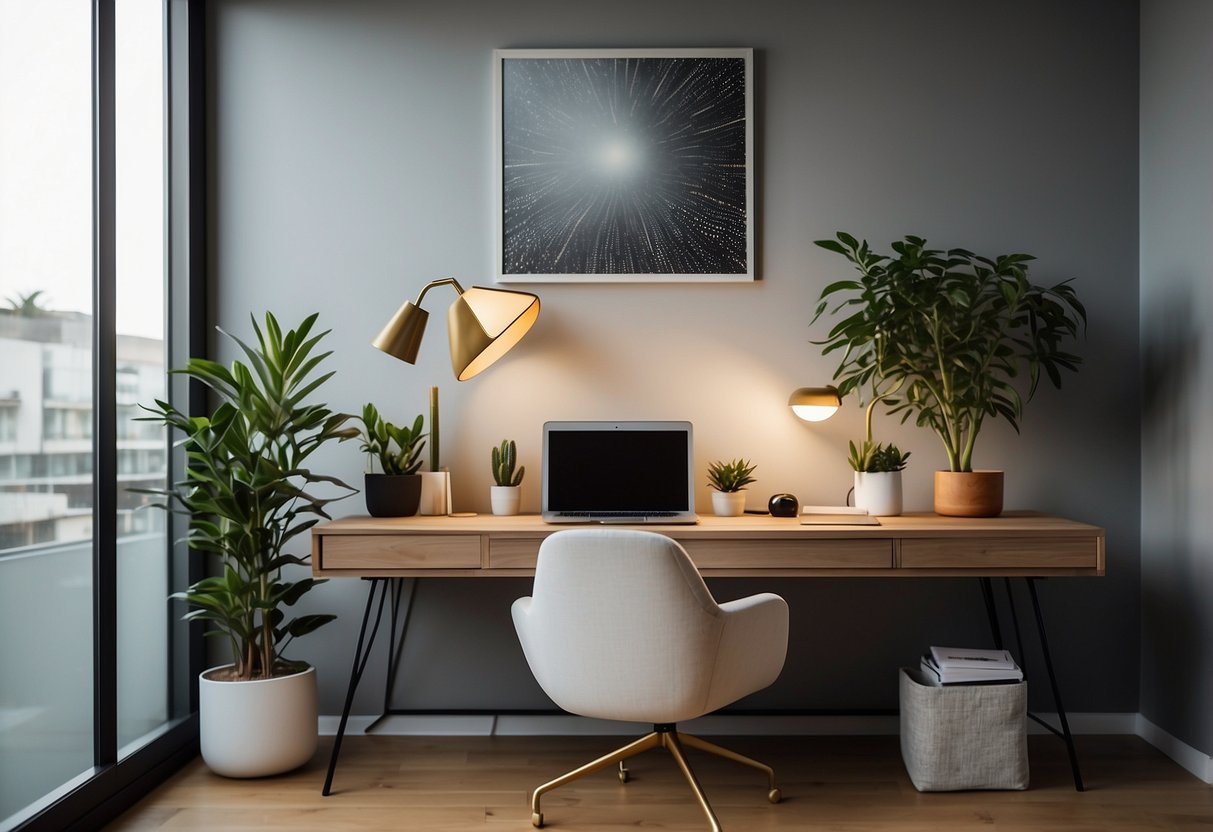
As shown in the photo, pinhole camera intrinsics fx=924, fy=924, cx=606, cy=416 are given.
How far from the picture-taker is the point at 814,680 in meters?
3.13

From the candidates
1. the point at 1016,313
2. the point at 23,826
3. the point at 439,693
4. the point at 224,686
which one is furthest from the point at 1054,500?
the point at 23,826

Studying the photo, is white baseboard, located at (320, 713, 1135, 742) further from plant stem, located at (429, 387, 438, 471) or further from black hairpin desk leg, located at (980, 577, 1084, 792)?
plant stem, located at (429, 387, 438, 471)

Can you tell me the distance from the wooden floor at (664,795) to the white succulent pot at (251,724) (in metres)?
0.06

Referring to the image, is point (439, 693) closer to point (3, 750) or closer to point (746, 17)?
point (3, 750)

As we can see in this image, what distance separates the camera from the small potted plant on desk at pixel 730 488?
2.94m

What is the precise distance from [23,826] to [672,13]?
117 inches

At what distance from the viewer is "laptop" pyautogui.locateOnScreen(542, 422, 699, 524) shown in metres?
2.85

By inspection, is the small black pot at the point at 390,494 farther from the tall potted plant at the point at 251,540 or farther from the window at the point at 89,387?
the window at the point at 89,387

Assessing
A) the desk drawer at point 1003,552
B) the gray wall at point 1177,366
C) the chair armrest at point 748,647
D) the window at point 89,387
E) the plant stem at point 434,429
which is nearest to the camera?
the window at point 89,387

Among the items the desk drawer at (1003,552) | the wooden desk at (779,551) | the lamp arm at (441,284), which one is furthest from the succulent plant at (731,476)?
the lamp arm at (441,284)

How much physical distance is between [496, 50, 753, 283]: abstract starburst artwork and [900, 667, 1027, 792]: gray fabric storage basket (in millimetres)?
1469

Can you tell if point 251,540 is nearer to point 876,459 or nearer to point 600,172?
point 600,172

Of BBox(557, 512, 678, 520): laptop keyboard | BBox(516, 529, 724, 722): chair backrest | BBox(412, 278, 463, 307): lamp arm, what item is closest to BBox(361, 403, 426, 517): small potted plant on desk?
BBox(412, 278, 463, 307): lamp arm

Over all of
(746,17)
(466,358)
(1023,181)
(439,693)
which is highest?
(746,17)
